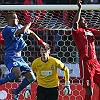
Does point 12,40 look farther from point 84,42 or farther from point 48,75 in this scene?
point 84,42

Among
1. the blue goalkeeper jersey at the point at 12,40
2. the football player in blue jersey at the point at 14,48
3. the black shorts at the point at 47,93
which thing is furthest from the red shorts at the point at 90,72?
the blue goalkeeper jersey at the point at 12,40

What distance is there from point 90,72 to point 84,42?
37cm

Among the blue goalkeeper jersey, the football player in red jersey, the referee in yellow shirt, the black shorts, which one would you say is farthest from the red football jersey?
the blue goalkeeper jersey

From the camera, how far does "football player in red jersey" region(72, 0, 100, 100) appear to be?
4398 millimetres

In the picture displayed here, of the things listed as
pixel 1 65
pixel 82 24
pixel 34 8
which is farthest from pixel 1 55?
pixel 82 24

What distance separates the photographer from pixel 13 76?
14.8 feet

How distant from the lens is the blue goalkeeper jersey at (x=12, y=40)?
4.35 metres

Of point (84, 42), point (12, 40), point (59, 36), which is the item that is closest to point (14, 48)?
point (12, 40)

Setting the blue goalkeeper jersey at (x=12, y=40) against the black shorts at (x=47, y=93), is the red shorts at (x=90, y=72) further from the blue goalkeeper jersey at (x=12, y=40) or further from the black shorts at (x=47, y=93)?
the blue goalkeeper jersey at (x=12, y=40)

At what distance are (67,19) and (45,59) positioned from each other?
4.46ft

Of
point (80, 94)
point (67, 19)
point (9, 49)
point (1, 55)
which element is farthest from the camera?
point (1, 55)

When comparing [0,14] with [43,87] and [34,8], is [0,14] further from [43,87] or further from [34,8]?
[43,87]

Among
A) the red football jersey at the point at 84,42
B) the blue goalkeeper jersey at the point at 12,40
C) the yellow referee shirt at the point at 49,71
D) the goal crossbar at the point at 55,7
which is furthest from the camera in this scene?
the goal crossbar at the point at 55,7

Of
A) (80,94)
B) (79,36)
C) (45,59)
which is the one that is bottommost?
(80,94)
